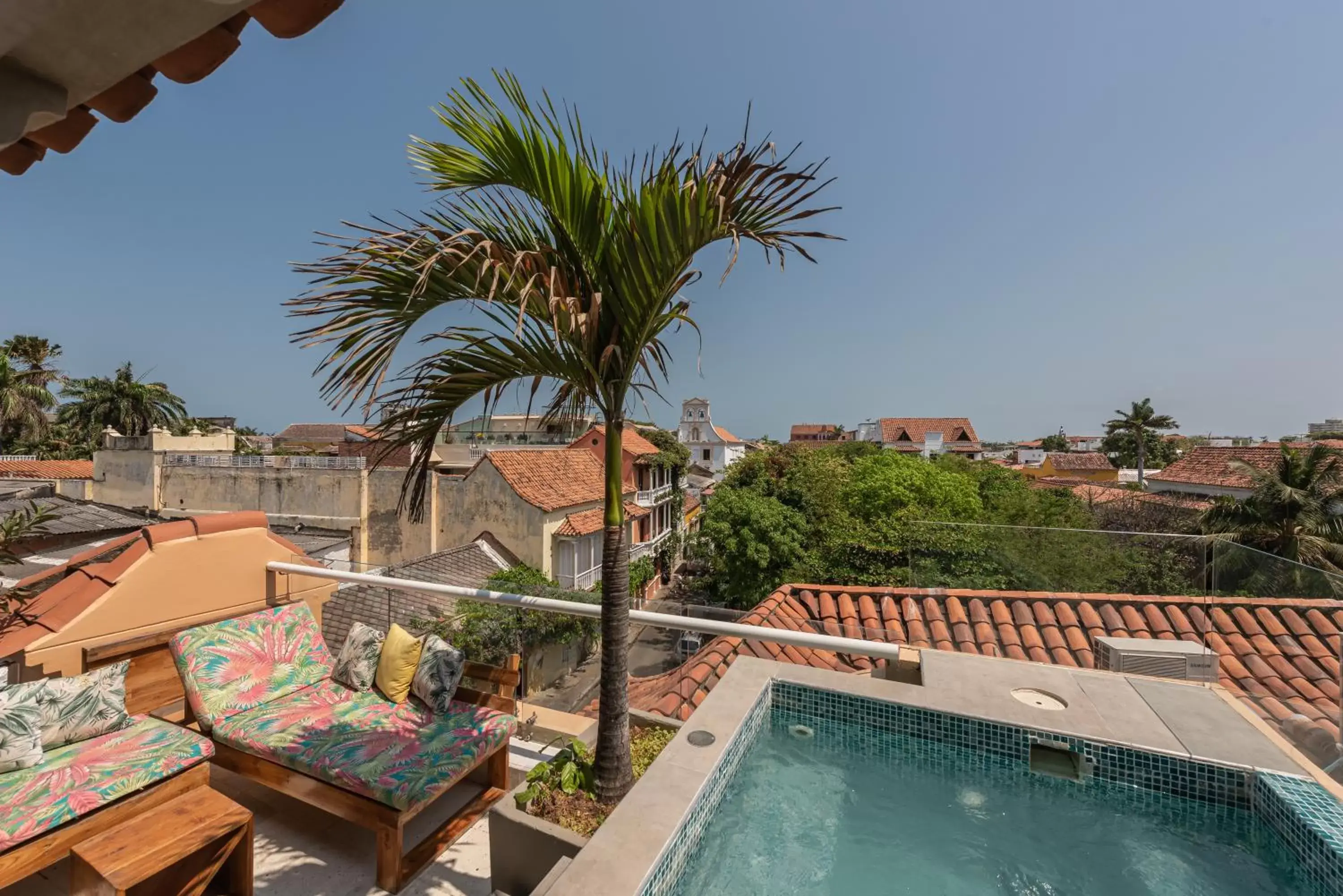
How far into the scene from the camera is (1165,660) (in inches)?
139

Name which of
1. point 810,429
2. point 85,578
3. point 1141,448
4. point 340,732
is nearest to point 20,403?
point 85,578

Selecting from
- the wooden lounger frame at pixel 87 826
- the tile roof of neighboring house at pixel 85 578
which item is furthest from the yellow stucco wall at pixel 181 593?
the wooden lounger frame at pixel 87 826

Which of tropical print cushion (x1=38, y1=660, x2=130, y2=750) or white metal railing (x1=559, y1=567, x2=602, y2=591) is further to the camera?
white metal railing (x1=559, y1=567, x2=602, y2=591)

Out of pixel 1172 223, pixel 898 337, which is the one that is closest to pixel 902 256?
pixel 1172 223

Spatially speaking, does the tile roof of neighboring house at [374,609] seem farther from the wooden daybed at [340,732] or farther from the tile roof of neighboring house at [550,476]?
the tile roof of neighboring house at [550,476]

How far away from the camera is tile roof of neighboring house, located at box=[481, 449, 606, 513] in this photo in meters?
15.1

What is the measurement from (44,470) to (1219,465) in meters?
49.6

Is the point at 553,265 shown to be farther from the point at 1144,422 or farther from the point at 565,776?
the point at 1144,422

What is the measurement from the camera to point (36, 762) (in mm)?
2281

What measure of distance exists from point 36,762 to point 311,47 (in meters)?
3.15

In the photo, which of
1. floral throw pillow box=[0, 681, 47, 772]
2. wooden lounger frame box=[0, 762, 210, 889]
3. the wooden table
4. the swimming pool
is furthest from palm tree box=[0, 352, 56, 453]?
the swimming pool

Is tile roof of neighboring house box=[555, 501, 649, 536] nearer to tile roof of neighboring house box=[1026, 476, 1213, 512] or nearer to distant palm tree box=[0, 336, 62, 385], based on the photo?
tile roof of neighboring house box=[1026, 476, 1213, 512]

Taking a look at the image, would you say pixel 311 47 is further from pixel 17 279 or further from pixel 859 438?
pixel 859 438

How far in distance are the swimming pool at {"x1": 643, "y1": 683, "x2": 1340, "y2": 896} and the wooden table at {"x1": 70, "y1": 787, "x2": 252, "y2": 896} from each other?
5.42ft
